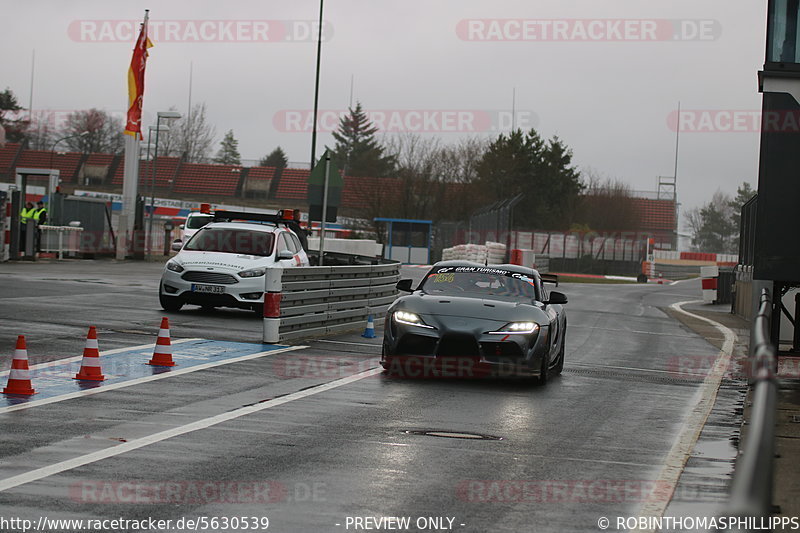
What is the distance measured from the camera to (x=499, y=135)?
100 m

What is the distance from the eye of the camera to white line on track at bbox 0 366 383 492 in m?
6.71

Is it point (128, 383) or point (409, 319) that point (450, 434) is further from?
point (128, 383)

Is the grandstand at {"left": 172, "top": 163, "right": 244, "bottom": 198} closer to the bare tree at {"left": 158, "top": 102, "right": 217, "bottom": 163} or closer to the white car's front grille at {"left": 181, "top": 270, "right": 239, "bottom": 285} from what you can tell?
the bare tree at {"left": 158, "top": 102, "right": 217, "bottom": 163}

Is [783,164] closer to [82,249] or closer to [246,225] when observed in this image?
[246,225]

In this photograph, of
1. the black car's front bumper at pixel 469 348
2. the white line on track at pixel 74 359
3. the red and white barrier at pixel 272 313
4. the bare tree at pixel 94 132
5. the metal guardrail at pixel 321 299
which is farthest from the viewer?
the bare tree at pixel 94 132

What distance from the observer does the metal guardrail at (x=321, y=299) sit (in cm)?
1558

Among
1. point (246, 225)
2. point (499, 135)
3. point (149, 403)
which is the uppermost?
point (499, 135)

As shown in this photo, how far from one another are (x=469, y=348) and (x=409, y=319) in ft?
2.46

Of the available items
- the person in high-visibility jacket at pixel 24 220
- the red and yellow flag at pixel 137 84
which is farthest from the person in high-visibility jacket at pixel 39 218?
the red and yellow flag at pixel 137 84

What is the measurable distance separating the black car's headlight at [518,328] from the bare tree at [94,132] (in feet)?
378

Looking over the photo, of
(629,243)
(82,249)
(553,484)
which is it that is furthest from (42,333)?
(629,243)

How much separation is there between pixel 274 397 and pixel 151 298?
44.3 ft

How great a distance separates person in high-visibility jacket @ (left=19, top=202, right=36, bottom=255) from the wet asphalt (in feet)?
74.4

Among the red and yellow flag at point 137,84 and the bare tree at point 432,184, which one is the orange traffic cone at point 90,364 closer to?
the red and yellow flag at point 137,84
